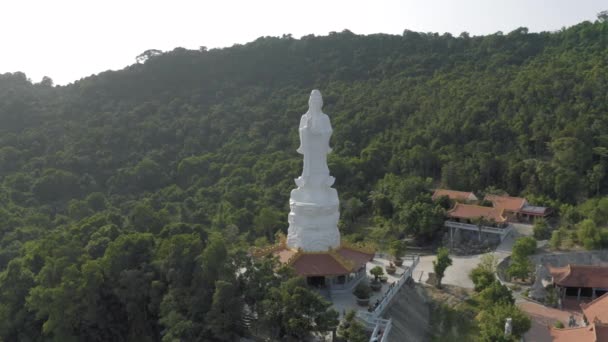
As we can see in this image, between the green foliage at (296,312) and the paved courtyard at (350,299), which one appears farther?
the paved courtyard at (350,299)

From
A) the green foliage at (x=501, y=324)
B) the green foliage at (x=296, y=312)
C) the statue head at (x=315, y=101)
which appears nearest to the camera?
the green foliage at (x=296, y=312)

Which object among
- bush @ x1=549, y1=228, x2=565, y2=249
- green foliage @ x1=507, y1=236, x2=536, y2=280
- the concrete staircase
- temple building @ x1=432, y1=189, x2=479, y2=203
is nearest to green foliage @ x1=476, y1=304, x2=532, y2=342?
Answer: the concrete staircase

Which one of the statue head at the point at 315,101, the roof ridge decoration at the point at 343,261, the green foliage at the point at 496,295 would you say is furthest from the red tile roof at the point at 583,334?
the statue head at the point at 315,101

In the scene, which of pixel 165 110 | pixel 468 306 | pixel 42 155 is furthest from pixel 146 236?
pixel 165 110

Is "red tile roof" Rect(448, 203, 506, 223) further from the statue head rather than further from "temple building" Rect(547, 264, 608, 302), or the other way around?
the statue head

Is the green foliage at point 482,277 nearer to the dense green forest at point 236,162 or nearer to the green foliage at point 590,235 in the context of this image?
the green foliage at point 590,235

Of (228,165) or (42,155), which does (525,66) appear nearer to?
(228,165)

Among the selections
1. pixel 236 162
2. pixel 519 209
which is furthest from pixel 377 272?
pixel 236 162
